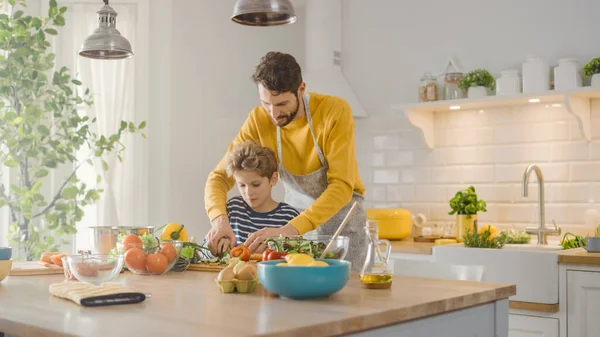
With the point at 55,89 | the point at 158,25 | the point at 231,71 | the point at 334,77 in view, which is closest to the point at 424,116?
the point at 334,77

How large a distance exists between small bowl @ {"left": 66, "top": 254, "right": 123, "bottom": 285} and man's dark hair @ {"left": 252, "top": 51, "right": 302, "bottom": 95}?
1009 millimetres

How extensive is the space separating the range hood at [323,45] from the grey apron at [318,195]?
159 centimetres

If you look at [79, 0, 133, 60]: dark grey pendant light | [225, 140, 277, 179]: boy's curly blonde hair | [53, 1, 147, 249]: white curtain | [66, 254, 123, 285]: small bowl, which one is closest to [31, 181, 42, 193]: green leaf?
[53, 1, 147, 249]: white curtain

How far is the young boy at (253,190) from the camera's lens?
2.89 meters

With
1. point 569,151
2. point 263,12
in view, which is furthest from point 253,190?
point 569,151

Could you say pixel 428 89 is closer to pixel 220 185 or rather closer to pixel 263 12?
pixel 220 185

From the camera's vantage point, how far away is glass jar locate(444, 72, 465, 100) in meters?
4.09

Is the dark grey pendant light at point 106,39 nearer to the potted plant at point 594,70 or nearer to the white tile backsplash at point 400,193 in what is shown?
the white tile backsplash at point 400,193

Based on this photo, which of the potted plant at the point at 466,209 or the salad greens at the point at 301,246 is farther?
the potted plant at the point at 466,209

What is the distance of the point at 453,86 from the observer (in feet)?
13.5

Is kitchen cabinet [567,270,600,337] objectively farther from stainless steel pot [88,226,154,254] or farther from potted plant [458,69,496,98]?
stainless steel pot [88,226,154,254]

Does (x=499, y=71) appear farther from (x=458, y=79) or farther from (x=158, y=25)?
(x=158, y=25)

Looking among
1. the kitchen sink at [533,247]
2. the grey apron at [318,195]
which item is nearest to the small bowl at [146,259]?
the grey apron at [318,195]

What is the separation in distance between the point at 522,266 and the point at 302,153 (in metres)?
→ 1.19
